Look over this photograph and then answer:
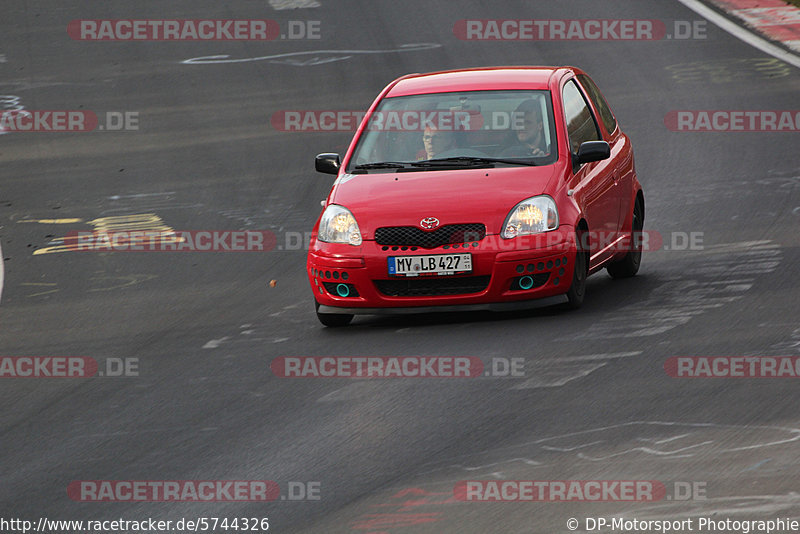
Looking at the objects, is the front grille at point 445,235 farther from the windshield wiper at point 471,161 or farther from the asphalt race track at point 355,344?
the windshield wiper at point 471,161

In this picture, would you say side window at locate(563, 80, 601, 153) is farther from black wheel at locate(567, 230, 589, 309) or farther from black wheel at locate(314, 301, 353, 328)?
black wheel at locate(314, 301, 353, 328)

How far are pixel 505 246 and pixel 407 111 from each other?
179cm

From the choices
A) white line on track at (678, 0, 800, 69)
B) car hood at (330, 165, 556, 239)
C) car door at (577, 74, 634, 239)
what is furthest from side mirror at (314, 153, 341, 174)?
white line on track at (678, 0, 800, 69)

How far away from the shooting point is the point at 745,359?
8438mm

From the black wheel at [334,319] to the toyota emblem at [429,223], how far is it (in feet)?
3.17

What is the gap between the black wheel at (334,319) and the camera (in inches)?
406

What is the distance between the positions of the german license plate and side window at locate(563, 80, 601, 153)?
4.94 ft

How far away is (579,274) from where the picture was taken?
1012 centimetres

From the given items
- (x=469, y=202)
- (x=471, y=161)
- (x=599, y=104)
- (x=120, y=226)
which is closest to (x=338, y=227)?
(x=469, y=202)

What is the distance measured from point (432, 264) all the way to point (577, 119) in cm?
213

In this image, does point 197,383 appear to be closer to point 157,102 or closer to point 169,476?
point 169,476

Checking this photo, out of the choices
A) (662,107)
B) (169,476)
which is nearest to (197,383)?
(169,476)

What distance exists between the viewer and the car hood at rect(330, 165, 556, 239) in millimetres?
9797

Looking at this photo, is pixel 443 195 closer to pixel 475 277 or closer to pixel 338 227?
pixel 475 277
